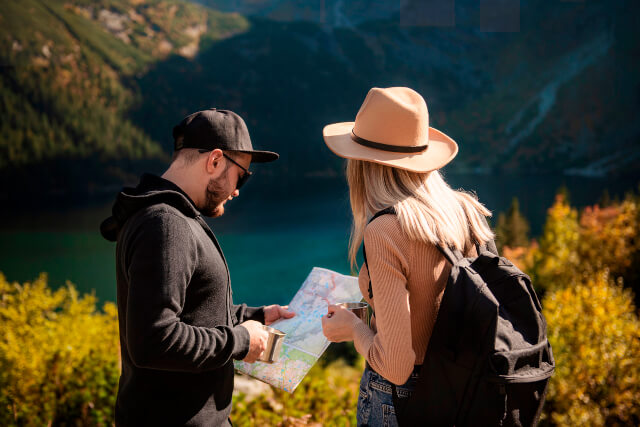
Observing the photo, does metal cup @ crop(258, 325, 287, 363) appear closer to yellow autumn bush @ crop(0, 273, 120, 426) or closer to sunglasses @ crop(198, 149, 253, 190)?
sunglasses @ crop(198, 149, 253, 190)

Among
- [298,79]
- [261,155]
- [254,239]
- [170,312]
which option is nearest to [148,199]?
[170,312]

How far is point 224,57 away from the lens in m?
88.8

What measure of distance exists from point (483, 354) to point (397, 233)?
0.42m

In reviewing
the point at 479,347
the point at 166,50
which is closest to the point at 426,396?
the point at 479,347

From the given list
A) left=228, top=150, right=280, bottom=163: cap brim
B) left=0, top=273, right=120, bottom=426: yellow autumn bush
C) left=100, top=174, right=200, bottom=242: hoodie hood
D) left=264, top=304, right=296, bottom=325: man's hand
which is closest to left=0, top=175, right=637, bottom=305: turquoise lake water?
left=0, top=273, right=120, bottom=426: yellow autumn bush

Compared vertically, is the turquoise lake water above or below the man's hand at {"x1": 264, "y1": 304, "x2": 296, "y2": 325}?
below

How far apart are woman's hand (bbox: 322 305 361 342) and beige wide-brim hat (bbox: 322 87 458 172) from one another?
577mm

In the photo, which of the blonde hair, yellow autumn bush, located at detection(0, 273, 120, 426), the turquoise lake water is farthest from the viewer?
the turquoise lake water

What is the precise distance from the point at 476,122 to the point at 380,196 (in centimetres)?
10242

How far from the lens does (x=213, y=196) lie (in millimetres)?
1617

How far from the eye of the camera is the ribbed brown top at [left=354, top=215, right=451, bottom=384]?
1296 millimetres

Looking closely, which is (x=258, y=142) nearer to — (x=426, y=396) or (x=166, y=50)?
(x=166, y=50)

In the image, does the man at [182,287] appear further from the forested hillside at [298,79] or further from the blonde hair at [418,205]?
the forested hillside at [298,79]

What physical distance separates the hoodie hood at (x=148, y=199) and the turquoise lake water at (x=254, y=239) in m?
29.9
